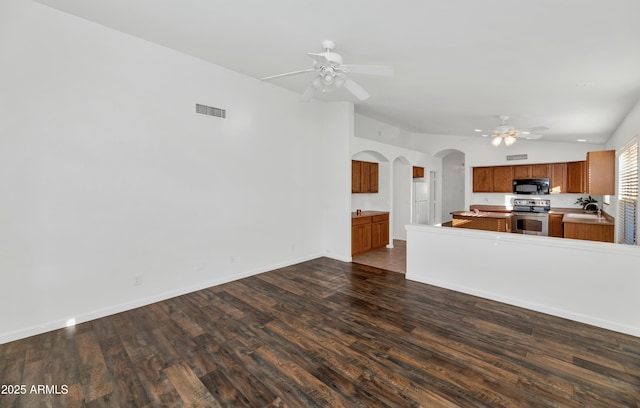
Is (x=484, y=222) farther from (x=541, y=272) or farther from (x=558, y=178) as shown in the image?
(x=558, y=178)

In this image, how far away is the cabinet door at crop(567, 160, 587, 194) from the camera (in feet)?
22.4

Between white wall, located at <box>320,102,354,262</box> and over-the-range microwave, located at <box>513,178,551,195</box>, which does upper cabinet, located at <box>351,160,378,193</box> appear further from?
over-the-range microwave, located at <box>513,178,551,195</box>

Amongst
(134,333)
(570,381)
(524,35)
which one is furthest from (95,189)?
(570,381)

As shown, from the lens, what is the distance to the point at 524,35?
242 cm

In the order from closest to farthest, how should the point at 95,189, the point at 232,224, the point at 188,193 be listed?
the point at 95,189 < the point at 188,193 < the point at 232,224

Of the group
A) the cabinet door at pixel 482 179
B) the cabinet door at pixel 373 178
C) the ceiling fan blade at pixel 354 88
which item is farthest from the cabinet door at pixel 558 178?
the ceiling fan blade at pixel 354 88

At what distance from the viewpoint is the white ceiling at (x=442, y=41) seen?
2.23m

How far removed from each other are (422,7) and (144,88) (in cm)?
333

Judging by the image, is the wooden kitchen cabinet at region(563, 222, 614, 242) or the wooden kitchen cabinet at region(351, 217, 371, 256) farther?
the wooden kitchen cabinet at region(351, 217, 371, 256)

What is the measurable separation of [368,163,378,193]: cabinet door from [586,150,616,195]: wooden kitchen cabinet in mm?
3956

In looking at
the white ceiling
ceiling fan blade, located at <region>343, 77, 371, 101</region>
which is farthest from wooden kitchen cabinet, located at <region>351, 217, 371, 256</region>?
ceiling fan blade, located at <region>343, 77, 371, 101</region>

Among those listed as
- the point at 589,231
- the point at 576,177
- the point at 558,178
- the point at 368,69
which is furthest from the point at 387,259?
the point at 576,177

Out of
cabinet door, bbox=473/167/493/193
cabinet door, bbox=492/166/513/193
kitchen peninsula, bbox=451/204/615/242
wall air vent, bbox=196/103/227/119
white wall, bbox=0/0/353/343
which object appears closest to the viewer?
white wall, bbox=0/0/353/343

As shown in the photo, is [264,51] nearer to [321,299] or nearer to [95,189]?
[95,189]
